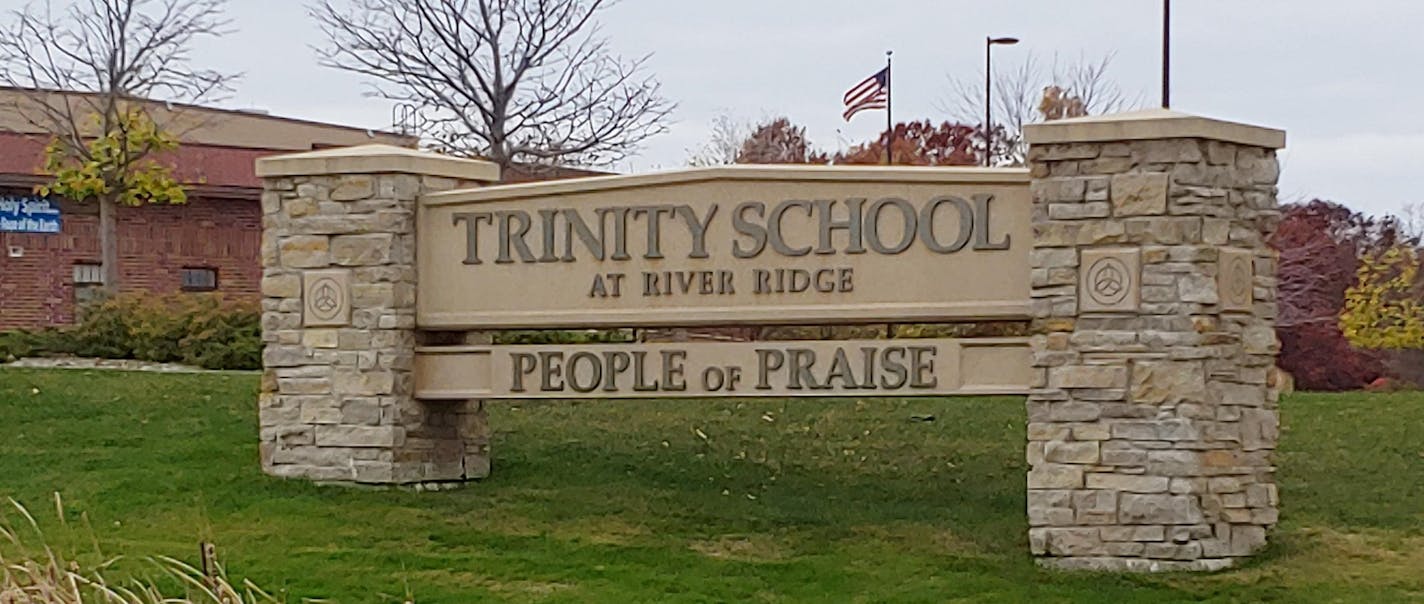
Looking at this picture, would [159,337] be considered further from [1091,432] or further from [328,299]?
[1091,432]

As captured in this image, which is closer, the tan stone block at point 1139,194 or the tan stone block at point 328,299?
the tan stone block at point 1139,194

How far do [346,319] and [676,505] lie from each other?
2.40 m

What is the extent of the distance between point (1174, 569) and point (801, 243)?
9.19ft

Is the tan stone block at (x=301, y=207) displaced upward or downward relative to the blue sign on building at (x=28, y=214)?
downward

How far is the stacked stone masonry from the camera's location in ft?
38.7

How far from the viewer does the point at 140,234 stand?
31078 millimetres

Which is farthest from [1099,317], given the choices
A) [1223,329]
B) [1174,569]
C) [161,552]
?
[161,552]

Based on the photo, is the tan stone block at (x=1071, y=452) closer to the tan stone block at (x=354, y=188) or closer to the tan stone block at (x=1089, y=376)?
the tan stone block at (x=1089, y=376)

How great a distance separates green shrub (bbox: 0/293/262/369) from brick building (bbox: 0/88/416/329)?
9.03 m

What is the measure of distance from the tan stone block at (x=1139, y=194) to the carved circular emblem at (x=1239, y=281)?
490 millimetres

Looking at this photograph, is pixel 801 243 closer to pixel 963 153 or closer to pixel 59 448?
Result: pixel 59 448

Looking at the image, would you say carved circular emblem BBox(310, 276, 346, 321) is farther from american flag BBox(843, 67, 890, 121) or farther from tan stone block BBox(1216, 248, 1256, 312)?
american flag BBox(843, 67, 890, 121)

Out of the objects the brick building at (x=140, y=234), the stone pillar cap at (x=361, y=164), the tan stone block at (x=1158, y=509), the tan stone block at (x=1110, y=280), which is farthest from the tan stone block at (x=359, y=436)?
the brick building at (x=140, y=234)

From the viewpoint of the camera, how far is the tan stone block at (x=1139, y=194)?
380 inches
